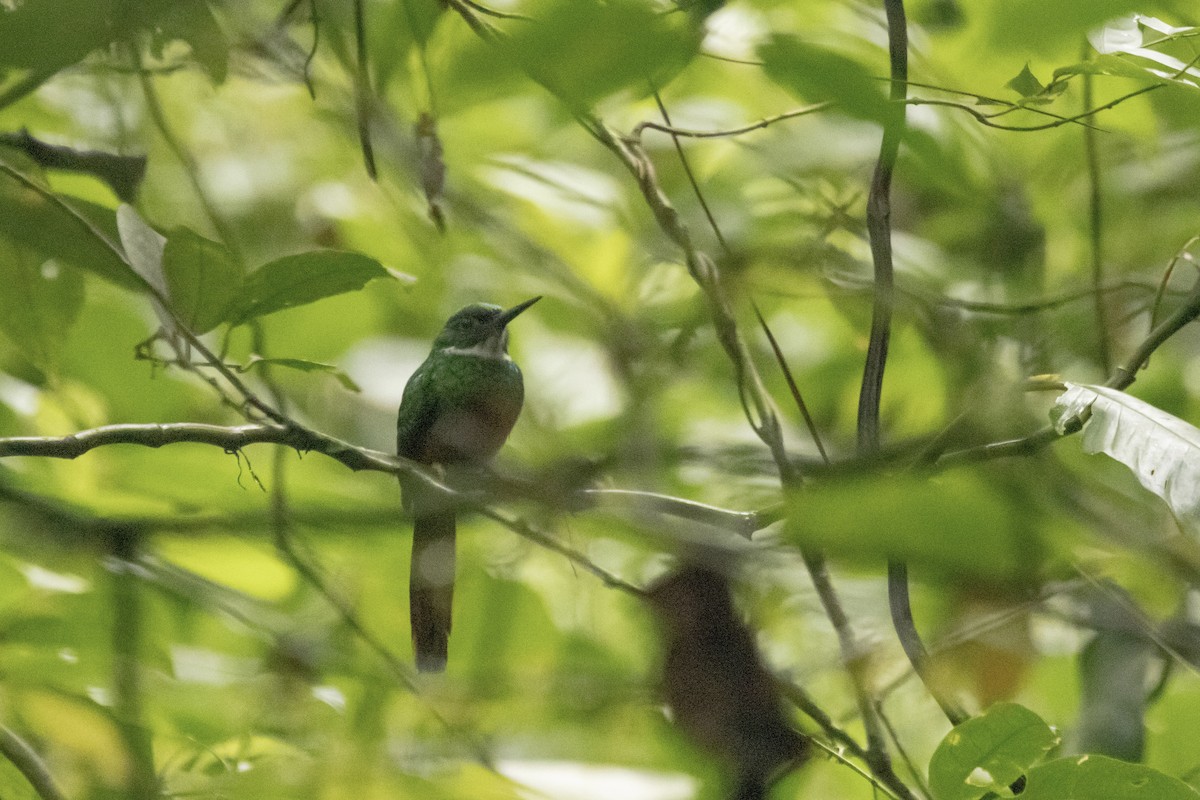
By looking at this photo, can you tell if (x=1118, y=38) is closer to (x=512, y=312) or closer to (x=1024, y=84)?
(x=1024, y=84)

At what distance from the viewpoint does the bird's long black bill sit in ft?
6.24

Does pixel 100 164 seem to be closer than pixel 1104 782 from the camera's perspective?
→ No

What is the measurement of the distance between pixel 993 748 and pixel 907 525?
1.35 ft

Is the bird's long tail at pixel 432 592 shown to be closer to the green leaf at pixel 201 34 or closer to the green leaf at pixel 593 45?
the green leaf at pixel 201 34

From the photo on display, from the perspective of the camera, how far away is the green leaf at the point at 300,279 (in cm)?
94

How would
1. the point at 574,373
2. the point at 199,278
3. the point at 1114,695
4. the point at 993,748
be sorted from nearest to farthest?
the point at 993,748, the point at 199,278, the point at 1114,695, the point at 574,373

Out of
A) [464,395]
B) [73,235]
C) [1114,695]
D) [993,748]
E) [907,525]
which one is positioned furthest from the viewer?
[464,395]

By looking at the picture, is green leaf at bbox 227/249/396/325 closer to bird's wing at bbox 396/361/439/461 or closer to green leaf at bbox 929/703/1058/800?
green leaf at bbox 929/703/1058/800

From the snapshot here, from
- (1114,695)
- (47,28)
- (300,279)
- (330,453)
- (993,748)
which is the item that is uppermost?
(47,28)

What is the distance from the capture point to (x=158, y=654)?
1.34 metres

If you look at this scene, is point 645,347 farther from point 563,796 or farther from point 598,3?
point 598,3

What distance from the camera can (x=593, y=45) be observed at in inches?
20.7

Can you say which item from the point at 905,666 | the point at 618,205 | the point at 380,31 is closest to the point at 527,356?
the point at 618,205

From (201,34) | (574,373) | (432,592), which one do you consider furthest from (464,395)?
(201,34)
